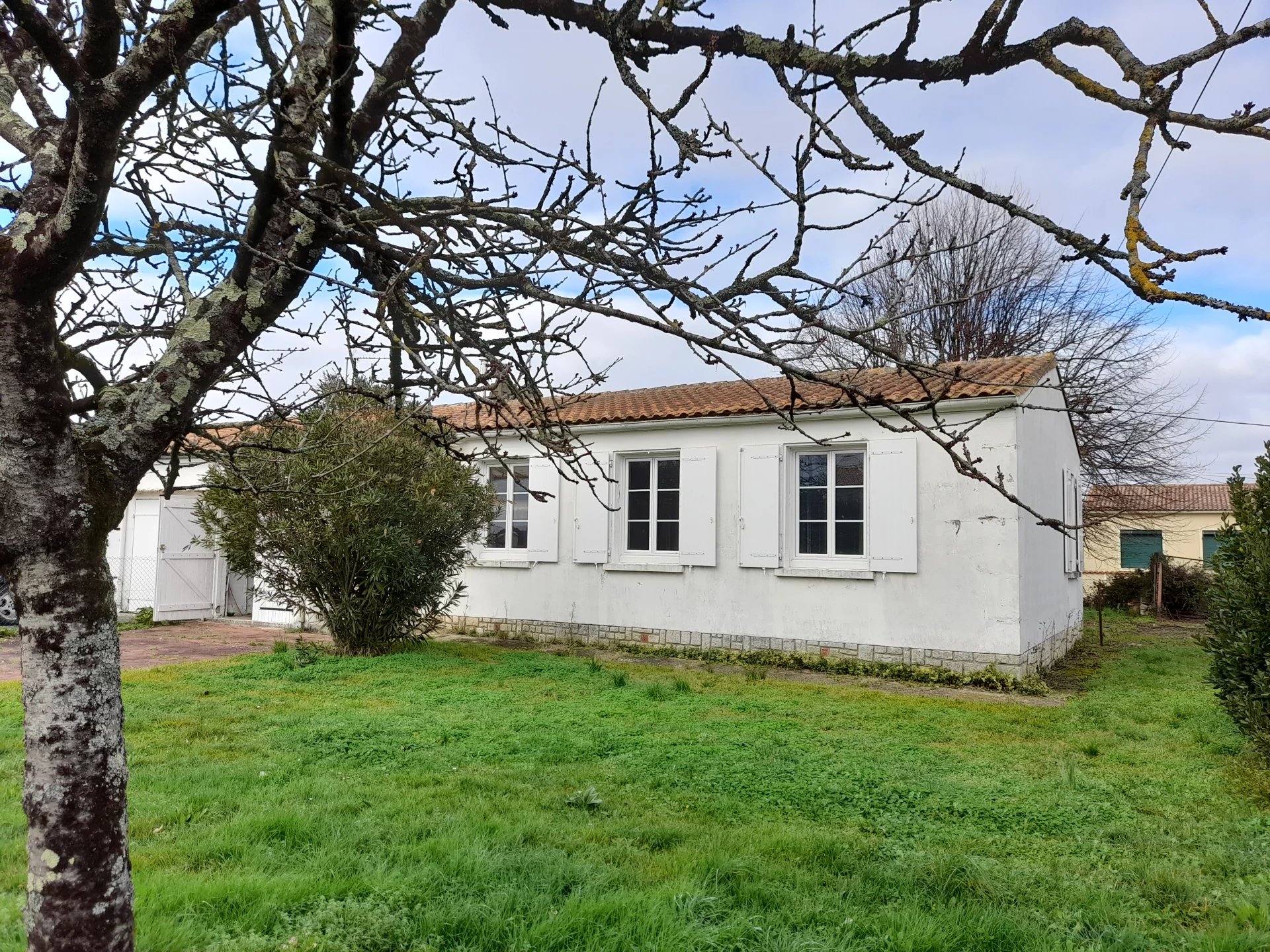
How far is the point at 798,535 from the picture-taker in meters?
10.9

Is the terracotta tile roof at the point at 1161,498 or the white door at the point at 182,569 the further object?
the terracotta tile roof at the point at 1161,498

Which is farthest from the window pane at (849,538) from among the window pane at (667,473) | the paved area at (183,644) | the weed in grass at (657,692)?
the paved area at (183,644)

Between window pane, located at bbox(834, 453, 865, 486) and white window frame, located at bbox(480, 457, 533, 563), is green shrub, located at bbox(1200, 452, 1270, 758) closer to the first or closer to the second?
window pane, located at bbox(834, 453, 865, 486)

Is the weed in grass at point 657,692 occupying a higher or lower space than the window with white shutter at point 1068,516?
lower

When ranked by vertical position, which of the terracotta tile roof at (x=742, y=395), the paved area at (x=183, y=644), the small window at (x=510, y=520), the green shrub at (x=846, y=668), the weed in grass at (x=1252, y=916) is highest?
the terracotta tile roof at (x=742, y=395)

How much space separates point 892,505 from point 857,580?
1.05 metres

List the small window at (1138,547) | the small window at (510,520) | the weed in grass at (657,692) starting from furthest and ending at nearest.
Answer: the small window at (1138,547) → the small window at (510,520) → the weed in grass at (657,692)

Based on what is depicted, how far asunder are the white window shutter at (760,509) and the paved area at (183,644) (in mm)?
6772

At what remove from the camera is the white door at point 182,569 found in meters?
14.9

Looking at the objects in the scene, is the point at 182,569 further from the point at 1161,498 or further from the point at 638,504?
the point at 1161,498

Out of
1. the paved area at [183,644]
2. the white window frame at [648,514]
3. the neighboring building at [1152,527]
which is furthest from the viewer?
the neighboring building at [1152,527]

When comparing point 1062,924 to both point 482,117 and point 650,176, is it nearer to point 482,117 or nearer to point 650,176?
point 650,176

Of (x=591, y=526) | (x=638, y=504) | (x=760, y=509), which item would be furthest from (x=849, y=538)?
(x=591, y=526)

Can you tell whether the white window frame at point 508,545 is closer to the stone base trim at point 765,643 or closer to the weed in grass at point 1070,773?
the stone base trim at point 765,643
